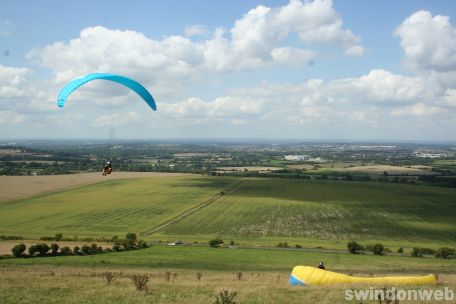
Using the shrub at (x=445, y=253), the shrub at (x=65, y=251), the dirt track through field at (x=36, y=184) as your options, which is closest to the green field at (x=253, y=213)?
the shrub at (x=445, y=253)

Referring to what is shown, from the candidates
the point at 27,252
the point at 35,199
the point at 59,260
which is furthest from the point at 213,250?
the point at 35,199

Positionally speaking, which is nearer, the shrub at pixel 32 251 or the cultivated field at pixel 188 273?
the cultivated field at pixel 188 273

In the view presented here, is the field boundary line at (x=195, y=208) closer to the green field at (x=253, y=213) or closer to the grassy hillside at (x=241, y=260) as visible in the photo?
the green field at (x=253, y=213)

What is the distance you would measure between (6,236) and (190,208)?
33755 millimetres

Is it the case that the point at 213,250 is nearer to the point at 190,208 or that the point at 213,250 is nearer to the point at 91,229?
the point at 91,229

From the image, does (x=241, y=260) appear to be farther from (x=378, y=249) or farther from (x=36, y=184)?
(x=36, y=184)

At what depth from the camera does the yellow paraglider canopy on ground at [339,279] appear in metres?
21.7

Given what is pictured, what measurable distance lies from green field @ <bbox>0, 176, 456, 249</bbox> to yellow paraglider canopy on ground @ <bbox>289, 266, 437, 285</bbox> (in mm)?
30753

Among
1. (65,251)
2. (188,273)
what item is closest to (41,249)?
(65,251)

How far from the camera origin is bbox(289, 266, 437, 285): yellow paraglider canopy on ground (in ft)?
71.1

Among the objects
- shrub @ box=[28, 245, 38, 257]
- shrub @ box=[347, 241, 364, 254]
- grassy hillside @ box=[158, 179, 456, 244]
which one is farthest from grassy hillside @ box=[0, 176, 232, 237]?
shrub @ box=[347, 241, 364, 254]

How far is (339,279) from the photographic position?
2233cm

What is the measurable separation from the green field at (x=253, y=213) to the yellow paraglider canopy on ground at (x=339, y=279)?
3075 centimetres

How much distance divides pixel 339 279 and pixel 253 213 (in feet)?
176
